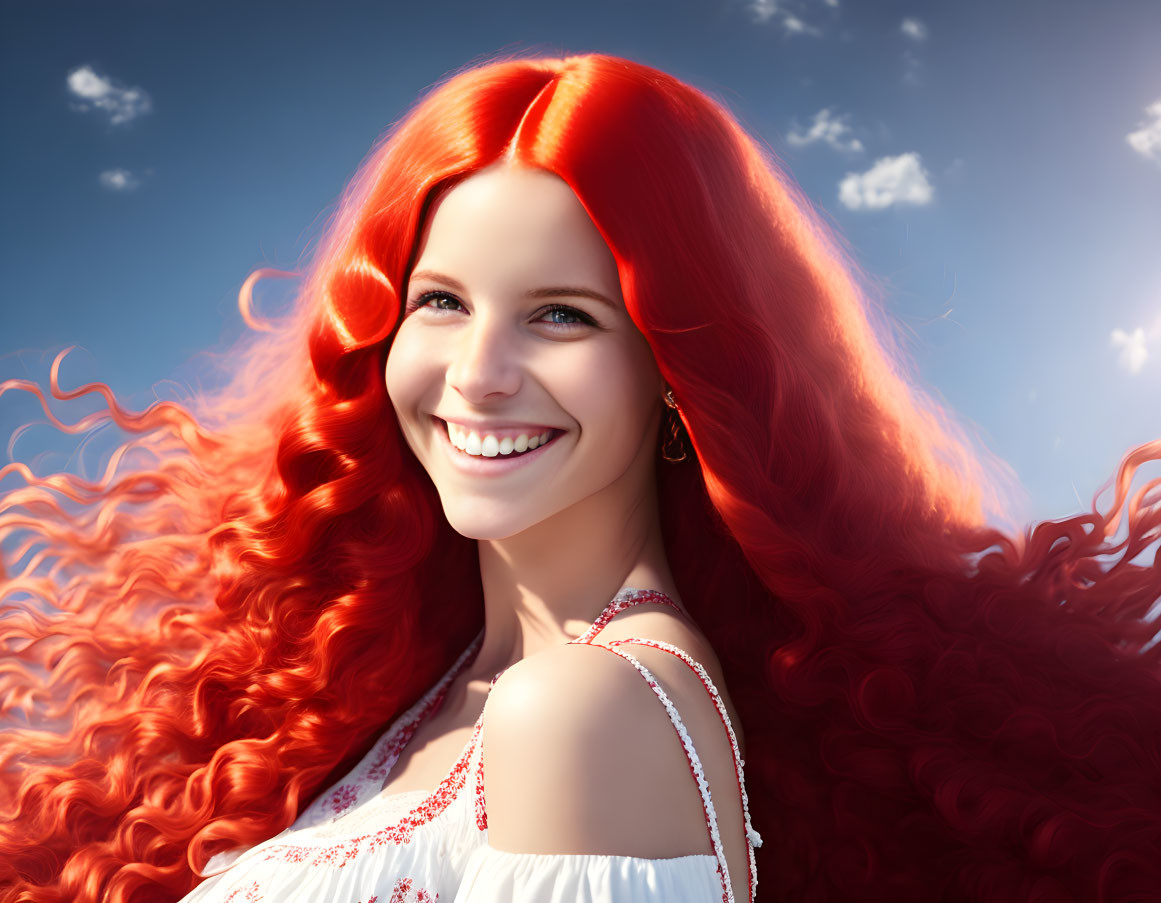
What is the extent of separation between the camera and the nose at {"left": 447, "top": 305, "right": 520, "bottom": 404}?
2.01 m

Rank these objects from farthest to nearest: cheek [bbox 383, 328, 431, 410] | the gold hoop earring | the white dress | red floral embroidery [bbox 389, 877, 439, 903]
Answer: the gold hoop earring, cheek [bbox 383, 328, 431, 410], red floral embroidery [bbox 389, 877, 439, 903], the white dress

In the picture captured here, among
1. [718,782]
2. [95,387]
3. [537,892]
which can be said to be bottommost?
[537,892]

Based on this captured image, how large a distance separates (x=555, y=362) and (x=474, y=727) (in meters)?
0.84

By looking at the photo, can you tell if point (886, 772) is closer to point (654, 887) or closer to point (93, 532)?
point (654, 887)

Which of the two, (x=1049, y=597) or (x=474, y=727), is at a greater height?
(x=1049, y=597)

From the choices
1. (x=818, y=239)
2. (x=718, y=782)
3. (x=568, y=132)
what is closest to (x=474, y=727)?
(x=718, y=782)

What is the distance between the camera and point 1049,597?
8.13 ft

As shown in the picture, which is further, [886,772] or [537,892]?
[886,772]

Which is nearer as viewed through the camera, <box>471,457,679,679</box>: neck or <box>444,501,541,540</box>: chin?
<box>444,501,541,540</box>: chin

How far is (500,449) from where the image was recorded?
2.11m

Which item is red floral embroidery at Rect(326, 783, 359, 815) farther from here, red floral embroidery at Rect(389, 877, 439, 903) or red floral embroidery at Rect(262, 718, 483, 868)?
red floral embroidery at Rect(389, 877, 439, 903)

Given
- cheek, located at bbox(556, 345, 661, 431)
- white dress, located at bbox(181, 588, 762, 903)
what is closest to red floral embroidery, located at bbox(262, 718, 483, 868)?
white dress, located at bbox(181, 588, 762, 903)

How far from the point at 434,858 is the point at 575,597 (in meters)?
0.60

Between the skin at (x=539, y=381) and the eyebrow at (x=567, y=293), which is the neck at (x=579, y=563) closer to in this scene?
the skin at (x=539, y=381)
